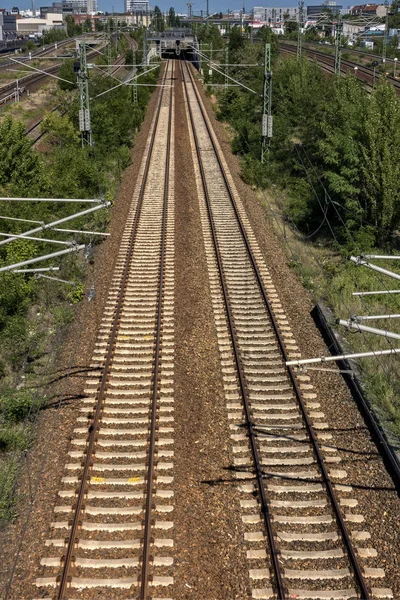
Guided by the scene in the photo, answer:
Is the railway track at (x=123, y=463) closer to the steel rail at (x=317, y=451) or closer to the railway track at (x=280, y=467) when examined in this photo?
the railway track at (x=280, y=467)

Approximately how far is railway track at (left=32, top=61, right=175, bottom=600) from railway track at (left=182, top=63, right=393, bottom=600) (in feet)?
4.42

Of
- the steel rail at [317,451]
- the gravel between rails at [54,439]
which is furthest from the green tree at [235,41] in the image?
the gravel between rails at [54,439]

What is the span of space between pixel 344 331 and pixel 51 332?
749 centimetres

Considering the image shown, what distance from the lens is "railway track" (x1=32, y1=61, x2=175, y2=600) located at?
8.45 metres

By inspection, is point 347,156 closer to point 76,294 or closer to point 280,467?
point 76,294

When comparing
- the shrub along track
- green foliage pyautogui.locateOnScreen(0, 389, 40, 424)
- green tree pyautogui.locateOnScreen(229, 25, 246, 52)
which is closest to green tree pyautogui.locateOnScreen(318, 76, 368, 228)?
the shrub along track

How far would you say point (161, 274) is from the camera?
1803 cm

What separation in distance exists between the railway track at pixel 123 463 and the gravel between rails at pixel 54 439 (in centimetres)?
19

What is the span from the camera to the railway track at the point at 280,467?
8.45m

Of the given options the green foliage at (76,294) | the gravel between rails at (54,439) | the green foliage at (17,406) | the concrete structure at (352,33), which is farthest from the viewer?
the concrete structure at (352,33)

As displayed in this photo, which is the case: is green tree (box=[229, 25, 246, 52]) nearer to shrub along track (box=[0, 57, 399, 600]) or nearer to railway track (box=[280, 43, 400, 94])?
railway track (box=[280, 43, 400, 94])

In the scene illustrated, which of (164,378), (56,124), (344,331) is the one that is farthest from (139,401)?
(56,124)

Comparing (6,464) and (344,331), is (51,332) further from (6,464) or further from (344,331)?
(344,331)

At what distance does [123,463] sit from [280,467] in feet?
9.16
